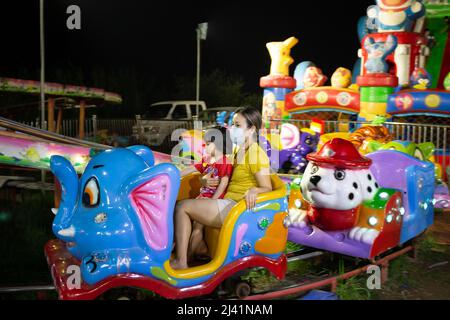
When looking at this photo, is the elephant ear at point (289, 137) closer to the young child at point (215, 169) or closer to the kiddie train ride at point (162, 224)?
the kiddie train ride at point (162, 224)

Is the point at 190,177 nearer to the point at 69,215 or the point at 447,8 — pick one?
the point at 69,215

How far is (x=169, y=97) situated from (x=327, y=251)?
832 inches

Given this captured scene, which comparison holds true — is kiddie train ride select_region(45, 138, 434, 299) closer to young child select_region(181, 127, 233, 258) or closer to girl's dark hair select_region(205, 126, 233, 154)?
young child select_region(181, 127, 233, 258)

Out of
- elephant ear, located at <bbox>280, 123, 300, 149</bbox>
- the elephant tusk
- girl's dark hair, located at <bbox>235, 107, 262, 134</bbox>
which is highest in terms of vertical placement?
girl's dark hair, located at <bbox>235, 107, 262, 134</bbox>

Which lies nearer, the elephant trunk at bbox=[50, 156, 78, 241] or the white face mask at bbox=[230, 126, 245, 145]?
the elephant trunk at bbox=[50, 156, 78, 241]

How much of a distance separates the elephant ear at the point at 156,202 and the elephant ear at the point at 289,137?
18.1 feet

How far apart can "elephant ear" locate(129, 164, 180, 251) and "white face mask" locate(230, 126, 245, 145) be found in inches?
25.7

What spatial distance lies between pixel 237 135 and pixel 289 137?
495cm

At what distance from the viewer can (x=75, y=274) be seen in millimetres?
2668

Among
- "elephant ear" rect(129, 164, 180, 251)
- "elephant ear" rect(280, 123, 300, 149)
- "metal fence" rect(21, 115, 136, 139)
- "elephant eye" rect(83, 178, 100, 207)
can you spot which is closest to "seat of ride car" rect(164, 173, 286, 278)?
"elephant ear" rect(129, 164, 180, 251)

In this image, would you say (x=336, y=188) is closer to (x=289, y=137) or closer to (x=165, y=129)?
(x=289, y=137)

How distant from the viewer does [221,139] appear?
3182 millimetres

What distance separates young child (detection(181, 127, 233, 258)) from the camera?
3.19 meters

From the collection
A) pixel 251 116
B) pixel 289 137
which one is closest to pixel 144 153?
pixel 251 116
